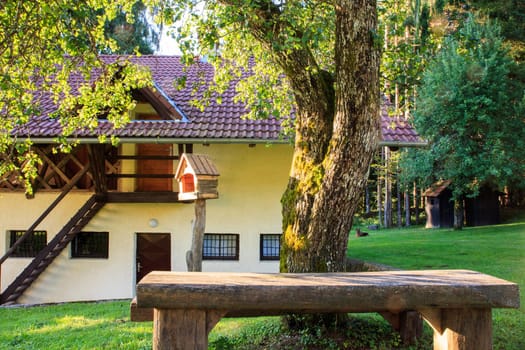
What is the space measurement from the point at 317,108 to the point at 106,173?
7.89 metres

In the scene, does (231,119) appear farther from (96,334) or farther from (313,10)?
(96,334)

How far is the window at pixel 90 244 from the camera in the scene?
11484 mm

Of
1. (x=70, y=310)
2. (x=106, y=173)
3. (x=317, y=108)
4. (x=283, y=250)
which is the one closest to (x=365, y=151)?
(x=317, y=108)

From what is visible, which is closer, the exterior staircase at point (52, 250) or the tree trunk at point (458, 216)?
the exterior staircase at point (52, 250)

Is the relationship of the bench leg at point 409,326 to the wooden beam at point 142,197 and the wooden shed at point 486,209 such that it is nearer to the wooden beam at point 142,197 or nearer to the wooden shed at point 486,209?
the wooden beam at point 142,197

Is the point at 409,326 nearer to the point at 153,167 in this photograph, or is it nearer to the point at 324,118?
the point at 324,118

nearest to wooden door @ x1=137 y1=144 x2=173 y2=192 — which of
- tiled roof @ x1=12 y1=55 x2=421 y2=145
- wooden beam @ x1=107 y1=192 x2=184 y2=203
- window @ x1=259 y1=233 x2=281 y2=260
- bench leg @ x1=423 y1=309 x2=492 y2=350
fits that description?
wooden beam @ x1=107 y1=192 x2=184 y2=203

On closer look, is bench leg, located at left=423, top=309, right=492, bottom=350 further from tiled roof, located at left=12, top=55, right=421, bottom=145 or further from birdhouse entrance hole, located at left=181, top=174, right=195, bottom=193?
tiled roof, located at left=12, top=55, right=421, bottom=145

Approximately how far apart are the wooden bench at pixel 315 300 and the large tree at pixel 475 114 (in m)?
18.7

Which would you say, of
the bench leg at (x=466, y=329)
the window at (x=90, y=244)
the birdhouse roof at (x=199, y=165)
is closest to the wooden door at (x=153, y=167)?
the window at (x=90, y=244)

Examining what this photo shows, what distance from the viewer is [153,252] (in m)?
11.5

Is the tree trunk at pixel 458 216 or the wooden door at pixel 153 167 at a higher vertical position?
the wooden door at pixel 153 167

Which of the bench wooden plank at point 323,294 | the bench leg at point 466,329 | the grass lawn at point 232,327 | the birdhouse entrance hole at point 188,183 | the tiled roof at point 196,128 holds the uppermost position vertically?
the tiled roof at point 196,128

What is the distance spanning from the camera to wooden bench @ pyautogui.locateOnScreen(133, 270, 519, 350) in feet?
10.1
